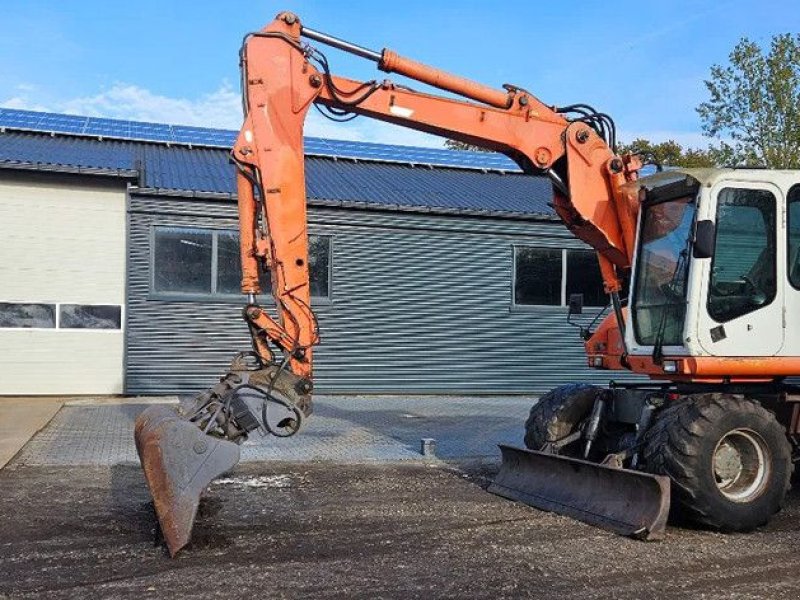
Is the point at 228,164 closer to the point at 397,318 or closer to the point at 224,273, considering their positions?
the point at 224,273

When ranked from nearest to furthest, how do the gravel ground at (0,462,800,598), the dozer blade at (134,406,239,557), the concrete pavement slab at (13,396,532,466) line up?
the gravel ground at (0,462,800,598) < the dozer blade at (134,406,239,557) < the concrete pavement slab at (13,396,532,466)

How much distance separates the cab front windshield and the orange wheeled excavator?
0.6 inches

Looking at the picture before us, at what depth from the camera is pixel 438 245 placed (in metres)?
17.4

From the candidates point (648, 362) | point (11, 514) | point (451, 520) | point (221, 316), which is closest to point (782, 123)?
point (221, 316)

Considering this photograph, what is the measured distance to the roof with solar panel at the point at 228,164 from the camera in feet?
53.5

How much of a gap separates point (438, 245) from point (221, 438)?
1156 cm

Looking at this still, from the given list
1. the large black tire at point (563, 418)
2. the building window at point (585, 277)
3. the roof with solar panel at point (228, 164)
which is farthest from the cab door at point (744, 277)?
the building window at point (585, 277)

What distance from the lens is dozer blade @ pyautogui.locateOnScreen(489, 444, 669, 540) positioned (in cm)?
636

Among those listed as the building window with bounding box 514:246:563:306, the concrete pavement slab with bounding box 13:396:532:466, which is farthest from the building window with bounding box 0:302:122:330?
the building window with bounding box 514:246:563:306

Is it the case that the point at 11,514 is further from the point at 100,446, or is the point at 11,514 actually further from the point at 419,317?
the point at 419,317

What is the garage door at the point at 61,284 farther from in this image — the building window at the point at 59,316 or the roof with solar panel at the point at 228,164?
the roof with solar panel at the point at 228,164

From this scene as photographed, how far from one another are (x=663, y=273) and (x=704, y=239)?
3.21 feet

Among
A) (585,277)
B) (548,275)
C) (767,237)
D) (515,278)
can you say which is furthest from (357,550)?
(585,277)

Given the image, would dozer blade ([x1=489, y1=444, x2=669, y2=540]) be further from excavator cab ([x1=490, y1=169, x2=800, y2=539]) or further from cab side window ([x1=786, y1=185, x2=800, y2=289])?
cab side window ([x1=786, y1=185, x2=800, y2=289])
